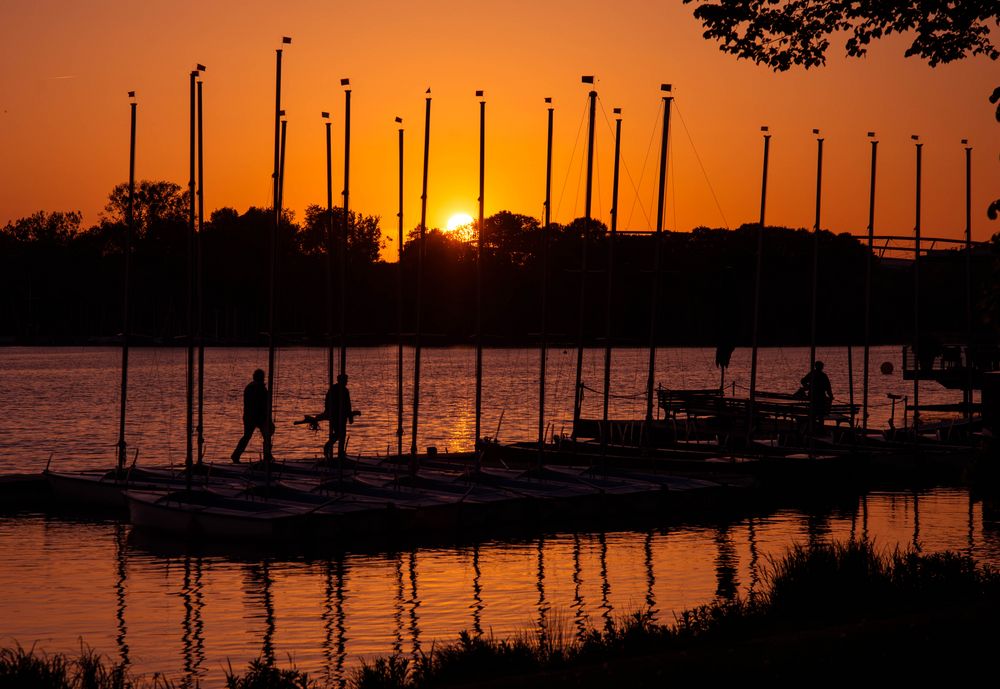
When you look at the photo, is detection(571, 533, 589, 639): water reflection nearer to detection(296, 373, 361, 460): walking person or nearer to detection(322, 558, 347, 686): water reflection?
detection(322, 558, 347, 686): water reflection

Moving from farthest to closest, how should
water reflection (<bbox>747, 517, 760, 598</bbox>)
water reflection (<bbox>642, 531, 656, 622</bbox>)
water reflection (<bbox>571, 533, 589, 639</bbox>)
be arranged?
1. water reflection (<bbox>747, 517, 760, 598</bbox>)
2. water reflection (<bbox>642, 531, 656, 622</bbox>)
3. water reflection (<bbox>571, 533, 589, 639</bbox>)

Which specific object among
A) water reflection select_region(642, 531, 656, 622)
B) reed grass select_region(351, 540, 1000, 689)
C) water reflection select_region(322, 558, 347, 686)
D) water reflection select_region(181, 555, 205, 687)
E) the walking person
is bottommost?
water reflection select_region(181, 555, 205, 687)

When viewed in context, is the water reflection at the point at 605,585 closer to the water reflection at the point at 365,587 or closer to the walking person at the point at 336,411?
the water reflection at the point at 365,587

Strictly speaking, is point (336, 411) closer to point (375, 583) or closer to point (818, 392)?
point (375, 583)

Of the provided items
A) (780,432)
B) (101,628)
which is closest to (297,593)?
(101,628)

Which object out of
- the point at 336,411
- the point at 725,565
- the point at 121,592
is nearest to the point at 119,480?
the point at 336,411

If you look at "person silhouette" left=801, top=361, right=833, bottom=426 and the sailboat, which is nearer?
the sailboat

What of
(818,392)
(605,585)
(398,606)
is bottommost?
(398,606)

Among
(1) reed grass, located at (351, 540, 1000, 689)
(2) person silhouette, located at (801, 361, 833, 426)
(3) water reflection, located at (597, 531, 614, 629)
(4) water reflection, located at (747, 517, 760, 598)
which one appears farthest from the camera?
(2) person silhouette, located at (801, 361, 833, 426)

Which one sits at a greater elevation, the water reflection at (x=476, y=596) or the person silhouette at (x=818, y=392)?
the person silhouette at (x=818, y=392)

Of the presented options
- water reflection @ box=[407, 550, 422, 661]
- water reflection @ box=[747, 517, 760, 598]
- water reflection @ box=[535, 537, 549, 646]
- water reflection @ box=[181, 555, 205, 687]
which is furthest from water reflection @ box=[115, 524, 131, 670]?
water reflection @ box=[747, 517, 760, 598]

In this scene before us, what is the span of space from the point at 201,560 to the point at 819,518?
574 inches

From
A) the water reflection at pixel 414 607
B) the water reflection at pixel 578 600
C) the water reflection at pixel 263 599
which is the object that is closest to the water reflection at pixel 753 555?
the water reflection at pixel 578 600

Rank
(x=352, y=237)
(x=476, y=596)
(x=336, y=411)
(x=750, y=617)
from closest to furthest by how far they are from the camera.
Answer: (x=750, y=617), (x=476, y=596), (x=336, y=411), (x=352, y=237)
